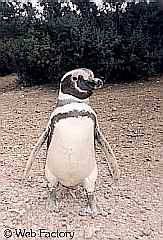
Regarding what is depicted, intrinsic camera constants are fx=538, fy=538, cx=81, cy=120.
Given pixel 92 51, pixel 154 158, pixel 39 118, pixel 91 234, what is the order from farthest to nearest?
pixel 92 51
pixel 39 118
pixel 154 158
pixel 91 234

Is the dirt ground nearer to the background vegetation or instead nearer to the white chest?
the white chest

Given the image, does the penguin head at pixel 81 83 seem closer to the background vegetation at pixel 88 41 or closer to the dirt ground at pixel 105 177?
the dirt ground at pixel 105 177

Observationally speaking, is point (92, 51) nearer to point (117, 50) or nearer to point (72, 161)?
point (117, 50)

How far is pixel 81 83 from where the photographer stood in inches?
105

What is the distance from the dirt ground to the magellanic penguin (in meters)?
0.24

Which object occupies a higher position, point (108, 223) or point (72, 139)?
point (72, 139)

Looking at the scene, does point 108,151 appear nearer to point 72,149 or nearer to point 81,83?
point 72,149

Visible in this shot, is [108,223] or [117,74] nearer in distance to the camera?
[108,223]

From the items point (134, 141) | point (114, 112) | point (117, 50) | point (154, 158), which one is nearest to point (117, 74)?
point (117, 50)

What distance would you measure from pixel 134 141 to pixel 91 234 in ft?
5.74

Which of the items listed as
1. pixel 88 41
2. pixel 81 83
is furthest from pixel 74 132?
pixel 88 41

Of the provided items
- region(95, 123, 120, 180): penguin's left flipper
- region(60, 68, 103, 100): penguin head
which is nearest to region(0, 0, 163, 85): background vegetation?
region(95, 123, 120, 180): penguin's left flipper

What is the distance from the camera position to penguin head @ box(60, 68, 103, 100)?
8.73ft

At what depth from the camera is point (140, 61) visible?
630cm
